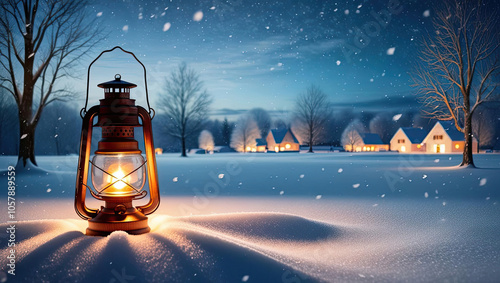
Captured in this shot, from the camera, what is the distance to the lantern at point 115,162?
349 centimetres

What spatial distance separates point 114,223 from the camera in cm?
352

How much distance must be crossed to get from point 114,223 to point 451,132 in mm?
60881

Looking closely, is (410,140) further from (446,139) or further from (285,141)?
A: (285,141)

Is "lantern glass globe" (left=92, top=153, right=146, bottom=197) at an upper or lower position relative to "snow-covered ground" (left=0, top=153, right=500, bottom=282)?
upper

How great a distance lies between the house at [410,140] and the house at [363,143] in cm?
623

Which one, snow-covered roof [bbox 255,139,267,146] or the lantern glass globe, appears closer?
the lantern glass globe

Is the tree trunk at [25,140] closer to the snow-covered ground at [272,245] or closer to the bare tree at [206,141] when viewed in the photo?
the snow-covered ground at [272,245]

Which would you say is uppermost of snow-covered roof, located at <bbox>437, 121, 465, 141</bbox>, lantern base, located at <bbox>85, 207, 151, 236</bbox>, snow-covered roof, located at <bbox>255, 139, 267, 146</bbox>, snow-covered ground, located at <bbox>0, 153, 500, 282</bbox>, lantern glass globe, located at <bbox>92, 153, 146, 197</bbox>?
snow-covered roof, located at <bbox>437, 121, 465, 141</bbox>

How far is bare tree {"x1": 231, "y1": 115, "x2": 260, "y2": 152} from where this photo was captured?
2864 inches

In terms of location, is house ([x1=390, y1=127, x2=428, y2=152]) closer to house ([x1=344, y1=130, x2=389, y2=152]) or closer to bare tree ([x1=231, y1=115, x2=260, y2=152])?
house ([x1=344, y1=130, x2=389, y2=152])

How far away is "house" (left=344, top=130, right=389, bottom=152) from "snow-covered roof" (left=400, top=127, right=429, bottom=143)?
8.58 meters

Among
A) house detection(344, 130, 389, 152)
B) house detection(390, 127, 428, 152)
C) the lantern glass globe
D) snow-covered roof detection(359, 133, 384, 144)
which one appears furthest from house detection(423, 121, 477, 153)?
the lantern glass globe

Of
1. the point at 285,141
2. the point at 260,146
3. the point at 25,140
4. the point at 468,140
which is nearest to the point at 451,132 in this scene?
the point at 285,141

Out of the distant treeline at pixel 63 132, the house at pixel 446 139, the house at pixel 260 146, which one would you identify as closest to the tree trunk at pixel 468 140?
the distant treeline at pixel 63 132
